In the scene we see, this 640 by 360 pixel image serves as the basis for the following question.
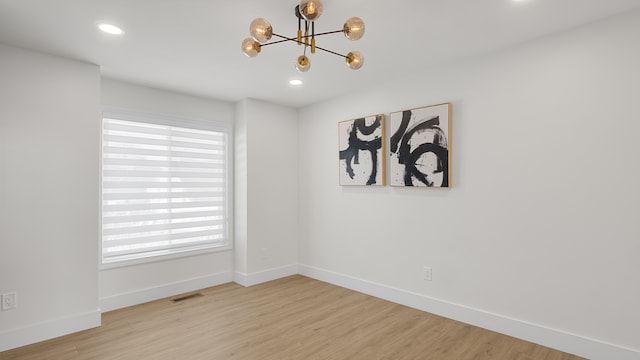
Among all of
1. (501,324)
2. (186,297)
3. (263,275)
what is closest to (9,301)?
(186,297)

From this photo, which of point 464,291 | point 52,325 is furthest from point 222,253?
point 464,291

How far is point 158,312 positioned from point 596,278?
3875mm

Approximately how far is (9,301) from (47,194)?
2.92 ft

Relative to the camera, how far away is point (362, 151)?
395cm

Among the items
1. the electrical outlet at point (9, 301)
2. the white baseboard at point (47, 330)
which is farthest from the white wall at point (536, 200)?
the electrical outlet at point (9, 301)

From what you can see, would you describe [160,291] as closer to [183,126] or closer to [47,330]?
[47,330]

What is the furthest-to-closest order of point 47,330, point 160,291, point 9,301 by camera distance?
point 160,291, point 47,330, point 9,301

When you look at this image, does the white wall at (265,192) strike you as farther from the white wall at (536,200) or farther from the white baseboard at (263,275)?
the white wall at (536,200)

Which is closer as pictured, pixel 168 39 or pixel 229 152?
pixel 168 39

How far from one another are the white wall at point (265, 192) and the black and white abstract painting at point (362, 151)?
0.92 metres

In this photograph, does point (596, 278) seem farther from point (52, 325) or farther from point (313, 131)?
point (52, 325)

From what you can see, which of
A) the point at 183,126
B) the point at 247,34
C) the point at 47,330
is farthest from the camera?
the point at 183,126

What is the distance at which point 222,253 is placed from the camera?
174 inches

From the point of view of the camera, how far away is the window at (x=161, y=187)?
354 cm
